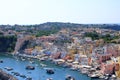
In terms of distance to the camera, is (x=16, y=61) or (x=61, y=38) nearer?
(x=16, y=61)

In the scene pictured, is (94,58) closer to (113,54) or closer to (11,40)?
(113,54)

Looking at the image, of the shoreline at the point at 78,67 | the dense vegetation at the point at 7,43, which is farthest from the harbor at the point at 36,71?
the dense vegetation at the point at 7,43

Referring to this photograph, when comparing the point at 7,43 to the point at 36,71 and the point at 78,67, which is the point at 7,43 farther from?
the point at 78,67

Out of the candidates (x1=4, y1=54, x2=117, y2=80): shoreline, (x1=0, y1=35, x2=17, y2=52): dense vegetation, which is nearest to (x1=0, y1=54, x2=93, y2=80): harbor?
(x1=4, y1=54, x2=117, y2=80): shoreline

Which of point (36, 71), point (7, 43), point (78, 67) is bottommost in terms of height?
point (36, 71)

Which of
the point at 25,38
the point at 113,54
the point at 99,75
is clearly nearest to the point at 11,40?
the point at 25,38

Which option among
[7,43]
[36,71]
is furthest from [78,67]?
[7,43]

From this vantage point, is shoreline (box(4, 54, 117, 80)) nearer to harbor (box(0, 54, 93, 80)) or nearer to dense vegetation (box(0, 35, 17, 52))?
harbor (box(0, 54, 93, 80))

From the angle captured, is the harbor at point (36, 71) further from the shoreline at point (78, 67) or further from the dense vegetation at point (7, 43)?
the dense vegetation at point (7, 43)
